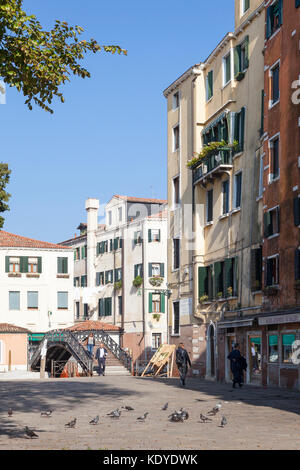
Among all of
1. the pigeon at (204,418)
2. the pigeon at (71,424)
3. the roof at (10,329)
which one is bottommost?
the roof at (10,329)

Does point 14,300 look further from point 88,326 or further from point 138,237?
point 138,237

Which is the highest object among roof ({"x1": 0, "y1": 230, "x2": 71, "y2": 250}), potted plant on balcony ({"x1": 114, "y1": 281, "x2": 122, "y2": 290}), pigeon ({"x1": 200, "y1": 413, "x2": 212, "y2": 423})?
roof ({"x1": 0, "y1": 230, "x2": 71, "y2": 250})

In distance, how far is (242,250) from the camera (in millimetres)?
34312

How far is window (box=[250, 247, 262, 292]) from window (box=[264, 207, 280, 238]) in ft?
5.03

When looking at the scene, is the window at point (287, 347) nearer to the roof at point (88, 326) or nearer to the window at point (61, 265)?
the roof at point (88, 326)

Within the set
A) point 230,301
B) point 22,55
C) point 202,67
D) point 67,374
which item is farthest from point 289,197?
point 67,374

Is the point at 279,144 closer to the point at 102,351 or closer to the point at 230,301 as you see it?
the point at 230,301

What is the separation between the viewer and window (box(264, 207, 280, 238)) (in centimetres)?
3035

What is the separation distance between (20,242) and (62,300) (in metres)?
5.92

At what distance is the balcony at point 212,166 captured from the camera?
3588 cm

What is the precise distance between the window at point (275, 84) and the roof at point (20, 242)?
38.9 metres

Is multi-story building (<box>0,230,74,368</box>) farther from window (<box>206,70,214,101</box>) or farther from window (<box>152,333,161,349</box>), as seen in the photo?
window (<box>206,70,214,101</box>)

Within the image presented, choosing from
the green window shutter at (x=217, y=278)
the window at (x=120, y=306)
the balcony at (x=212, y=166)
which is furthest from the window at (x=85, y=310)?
the green window shutter at (x=217, y=278)

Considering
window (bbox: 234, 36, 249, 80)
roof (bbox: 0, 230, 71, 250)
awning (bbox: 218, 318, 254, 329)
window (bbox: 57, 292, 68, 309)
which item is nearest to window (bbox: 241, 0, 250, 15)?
window (bbox: 234, 36, 249, 80)
